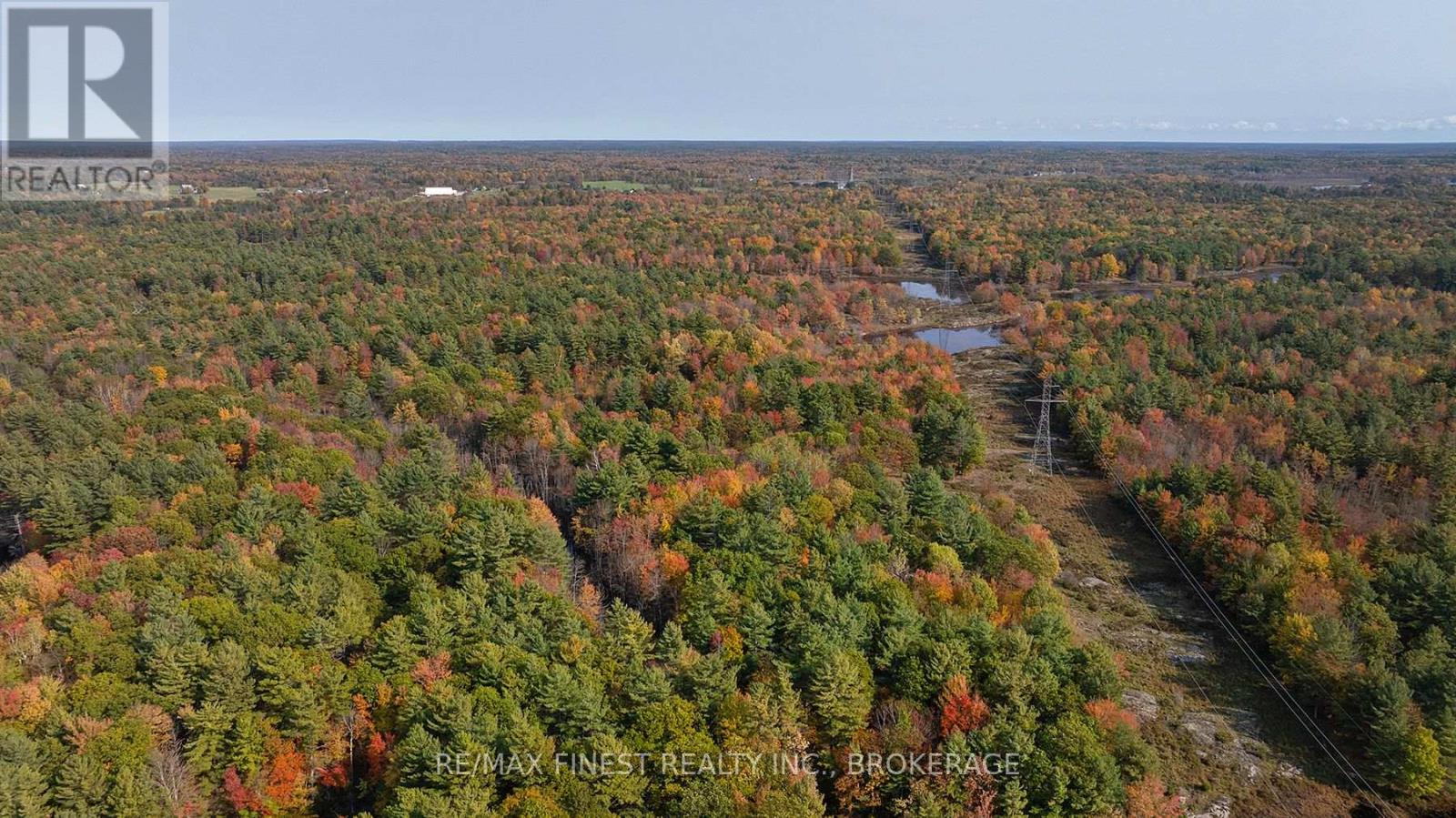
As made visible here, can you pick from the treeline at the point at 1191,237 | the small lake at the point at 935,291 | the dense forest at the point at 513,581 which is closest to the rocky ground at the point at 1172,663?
the dense forest at the point at 513,581

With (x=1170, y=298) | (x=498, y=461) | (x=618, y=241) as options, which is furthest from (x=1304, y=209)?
(x=498, y=461)

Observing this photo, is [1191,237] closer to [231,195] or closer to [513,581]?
[513,581]

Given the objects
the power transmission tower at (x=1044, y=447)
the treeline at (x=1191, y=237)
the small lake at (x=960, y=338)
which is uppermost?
the treeline at (x=1191, y=237)

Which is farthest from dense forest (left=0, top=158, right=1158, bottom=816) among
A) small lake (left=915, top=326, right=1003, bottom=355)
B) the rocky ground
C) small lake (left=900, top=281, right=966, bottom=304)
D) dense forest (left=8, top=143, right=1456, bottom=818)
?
small lake (left=900, top=281, right=966, bottom=304)

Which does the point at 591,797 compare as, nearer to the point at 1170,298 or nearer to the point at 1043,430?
the point at 1043,430

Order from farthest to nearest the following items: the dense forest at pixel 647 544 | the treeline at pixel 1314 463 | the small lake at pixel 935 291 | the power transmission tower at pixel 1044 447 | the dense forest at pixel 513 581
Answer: the small lake at pixel 935 291
the power transmission tower at pixel 1044 447
the treeline at pixel 1314 463
the dense forest at pixel 647 544
the dense forest at pixel 513 581

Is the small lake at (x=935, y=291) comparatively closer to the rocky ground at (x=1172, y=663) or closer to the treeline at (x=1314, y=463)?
the treeline at (x=1314, y=463)

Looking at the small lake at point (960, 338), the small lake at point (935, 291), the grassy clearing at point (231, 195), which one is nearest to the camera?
the small lake at point (960, 338)
